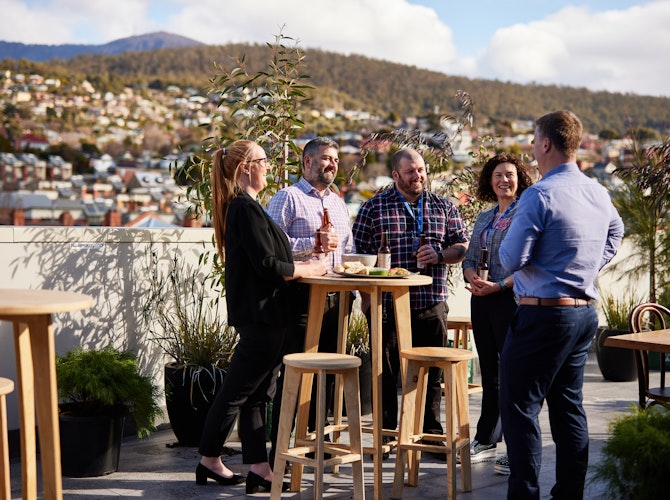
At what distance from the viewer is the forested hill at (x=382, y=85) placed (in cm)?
4359

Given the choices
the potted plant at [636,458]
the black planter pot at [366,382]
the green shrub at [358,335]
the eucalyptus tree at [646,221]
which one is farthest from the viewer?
the eucalyptus tree at [646,221]

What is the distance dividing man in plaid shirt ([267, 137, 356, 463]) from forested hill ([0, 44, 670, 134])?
26075mm

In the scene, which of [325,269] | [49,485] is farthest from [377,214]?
[49,485]

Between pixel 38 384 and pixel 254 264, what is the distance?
4.13 ft

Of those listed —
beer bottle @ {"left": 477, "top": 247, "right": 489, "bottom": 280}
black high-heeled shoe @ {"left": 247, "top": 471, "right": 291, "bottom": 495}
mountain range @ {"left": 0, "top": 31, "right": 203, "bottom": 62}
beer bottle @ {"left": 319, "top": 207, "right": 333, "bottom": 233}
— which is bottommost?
black high-heeled shoe @ {"left": 247, "top": 471, "right": 291, "bottom": 495}

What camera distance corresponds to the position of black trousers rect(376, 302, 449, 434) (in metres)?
5.16

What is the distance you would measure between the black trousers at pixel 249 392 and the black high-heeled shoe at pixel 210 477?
0.10 m

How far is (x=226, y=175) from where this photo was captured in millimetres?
4445

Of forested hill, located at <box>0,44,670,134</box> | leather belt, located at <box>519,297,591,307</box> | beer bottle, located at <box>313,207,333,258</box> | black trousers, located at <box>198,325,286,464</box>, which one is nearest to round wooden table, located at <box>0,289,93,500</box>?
black trousers, located at <box>198,325,286,464</box>

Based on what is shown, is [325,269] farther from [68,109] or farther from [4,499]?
[68,109]

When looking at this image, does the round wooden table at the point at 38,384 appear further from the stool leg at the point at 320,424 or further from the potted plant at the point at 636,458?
the potted plant at the point at 636,458

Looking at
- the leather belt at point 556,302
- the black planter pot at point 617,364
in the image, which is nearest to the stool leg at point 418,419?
the leather belt at point 556,302

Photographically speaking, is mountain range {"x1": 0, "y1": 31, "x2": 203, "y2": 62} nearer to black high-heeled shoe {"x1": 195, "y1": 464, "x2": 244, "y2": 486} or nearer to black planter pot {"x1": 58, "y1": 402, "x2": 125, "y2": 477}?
black planter pot {"x1": 58, "y1": 402, "x2": 125, "y2": 477}

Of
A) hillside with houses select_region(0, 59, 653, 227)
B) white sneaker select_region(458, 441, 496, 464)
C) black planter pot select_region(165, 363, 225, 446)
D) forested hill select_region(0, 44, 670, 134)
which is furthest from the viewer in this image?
hillside with houses select_region(0, 59, 653, 227)
